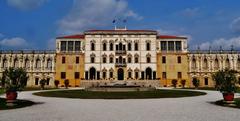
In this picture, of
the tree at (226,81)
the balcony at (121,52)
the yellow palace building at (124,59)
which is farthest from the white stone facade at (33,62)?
the tree at (226,81)

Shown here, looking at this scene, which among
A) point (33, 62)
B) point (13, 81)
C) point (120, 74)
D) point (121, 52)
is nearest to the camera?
point (13, 81)

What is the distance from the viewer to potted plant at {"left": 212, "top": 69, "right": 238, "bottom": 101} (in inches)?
798

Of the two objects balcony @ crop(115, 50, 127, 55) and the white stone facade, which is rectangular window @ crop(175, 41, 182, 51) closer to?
balcony @ crop(115, 50, 127, 55)

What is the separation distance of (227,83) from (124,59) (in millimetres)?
47146

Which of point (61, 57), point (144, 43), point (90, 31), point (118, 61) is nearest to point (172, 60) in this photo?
point (144, 43)

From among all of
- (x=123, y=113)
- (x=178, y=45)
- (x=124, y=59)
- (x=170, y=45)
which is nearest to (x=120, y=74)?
(x=124, y=59)

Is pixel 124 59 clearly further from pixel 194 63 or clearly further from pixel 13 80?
pixel 13 80

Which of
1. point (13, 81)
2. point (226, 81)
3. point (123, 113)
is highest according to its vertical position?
point (13, 81)

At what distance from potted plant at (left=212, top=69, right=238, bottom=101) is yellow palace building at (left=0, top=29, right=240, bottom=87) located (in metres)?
44.0

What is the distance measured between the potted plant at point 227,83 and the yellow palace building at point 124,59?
144 feet

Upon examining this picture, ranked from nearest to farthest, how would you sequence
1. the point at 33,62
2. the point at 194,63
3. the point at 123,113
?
the point at 123,113
the point at 194,63
the point at 33,62

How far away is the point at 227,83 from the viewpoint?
2055cm

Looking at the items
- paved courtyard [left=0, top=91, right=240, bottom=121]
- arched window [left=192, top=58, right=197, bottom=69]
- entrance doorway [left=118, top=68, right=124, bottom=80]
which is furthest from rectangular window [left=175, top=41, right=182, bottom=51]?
paved courtyard [left=0, top=91, right=240, bottom=121]

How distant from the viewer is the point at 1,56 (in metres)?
69.9
